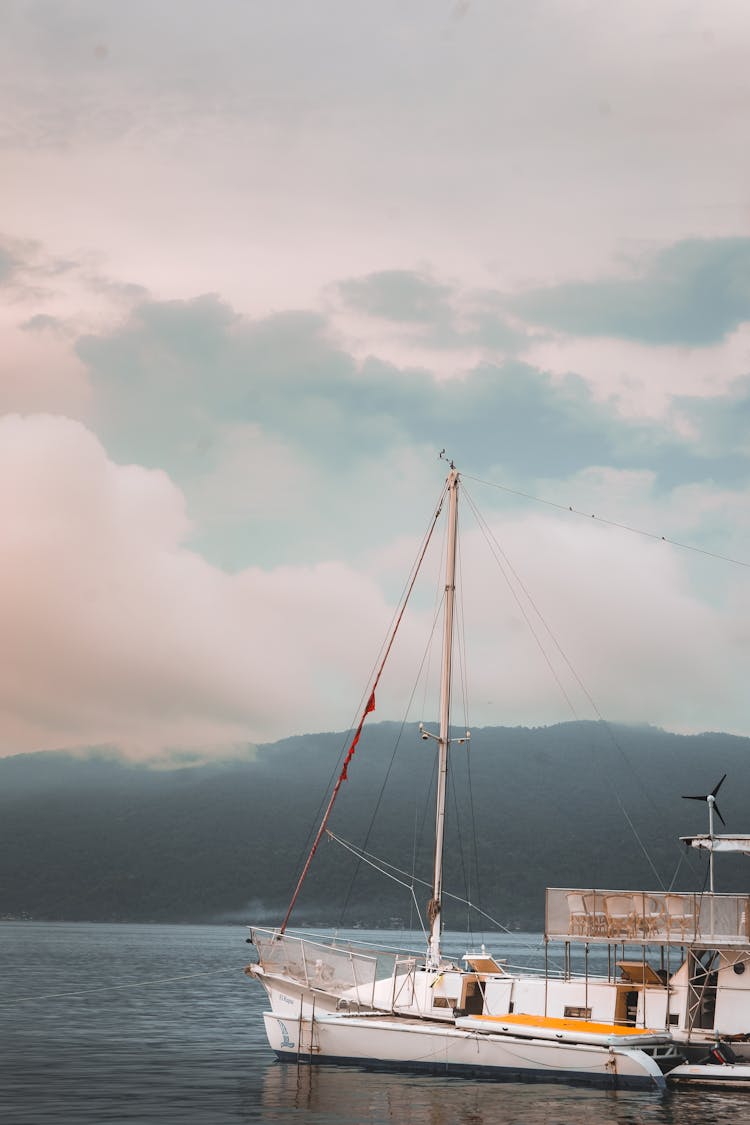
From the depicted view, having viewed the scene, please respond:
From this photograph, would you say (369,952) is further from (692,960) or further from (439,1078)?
(692,960)

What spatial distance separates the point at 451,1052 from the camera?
39156mm

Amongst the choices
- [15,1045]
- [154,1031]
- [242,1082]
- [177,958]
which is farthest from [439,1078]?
[177,958]

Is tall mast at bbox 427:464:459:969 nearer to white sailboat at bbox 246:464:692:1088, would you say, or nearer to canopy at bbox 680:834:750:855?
white sailboat at bbox 246:464:692:1088

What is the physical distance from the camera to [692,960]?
40781mm

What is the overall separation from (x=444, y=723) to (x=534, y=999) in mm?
8988

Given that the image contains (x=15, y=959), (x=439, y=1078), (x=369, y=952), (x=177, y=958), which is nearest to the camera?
(x=439, y=1078)

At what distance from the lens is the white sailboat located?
123 feet

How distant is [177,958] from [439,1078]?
139984mm

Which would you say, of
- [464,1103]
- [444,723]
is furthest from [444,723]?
[464,1103]

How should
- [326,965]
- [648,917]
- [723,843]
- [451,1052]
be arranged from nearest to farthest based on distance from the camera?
1. [451,1052]
2. [723,843]
3. [648,917]
4. [326,965]

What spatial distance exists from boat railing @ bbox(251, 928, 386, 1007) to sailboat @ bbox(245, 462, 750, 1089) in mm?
46

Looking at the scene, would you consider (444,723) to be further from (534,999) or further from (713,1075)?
(713,1075)

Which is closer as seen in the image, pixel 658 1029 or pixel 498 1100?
pixel 498 1100

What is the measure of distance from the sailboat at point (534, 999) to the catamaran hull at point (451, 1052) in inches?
1.6
